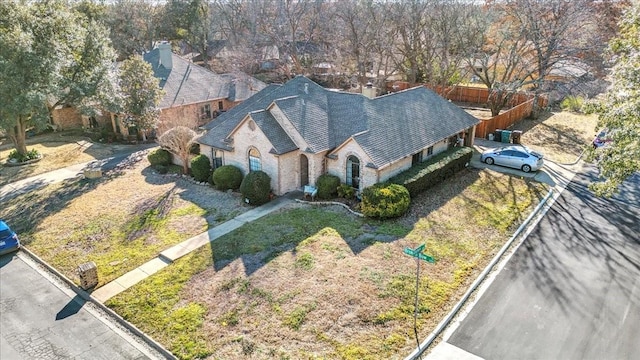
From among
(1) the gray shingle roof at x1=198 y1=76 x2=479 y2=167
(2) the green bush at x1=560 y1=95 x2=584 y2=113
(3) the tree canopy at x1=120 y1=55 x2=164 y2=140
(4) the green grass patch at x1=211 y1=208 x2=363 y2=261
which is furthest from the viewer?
(2) the green bush at x1=560 y1=95 x2=584 y2=113

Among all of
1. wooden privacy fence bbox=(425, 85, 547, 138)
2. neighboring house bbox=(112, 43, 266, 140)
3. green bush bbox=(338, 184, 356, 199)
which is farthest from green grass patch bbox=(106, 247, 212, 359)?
wooden privacy fence bbox=(425, 85, 547, 138)

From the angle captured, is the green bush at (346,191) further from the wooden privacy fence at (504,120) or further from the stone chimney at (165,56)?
the stone chimney at (165,56)

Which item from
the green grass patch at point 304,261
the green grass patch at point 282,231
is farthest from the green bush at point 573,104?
the green grass patch at point 304,261

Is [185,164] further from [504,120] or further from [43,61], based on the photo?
[504,120]

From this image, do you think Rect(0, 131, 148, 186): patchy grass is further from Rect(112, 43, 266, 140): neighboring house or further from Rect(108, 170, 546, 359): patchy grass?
Rect(108, 170, 546, 359): patchy grass

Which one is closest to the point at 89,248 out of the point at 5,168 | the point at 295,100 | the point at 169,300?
the point at 169,300

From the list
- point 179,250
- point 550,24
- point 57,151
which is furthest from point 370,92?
point 57,151

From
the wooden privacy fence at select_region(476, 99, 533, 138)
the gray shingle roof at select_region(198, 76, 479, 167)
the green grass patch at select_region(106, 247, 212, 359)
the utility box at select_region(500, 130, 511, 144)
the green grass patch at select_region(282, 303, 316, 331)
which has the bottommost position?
the green grass patch at select_region(106, 247, 212, 359)
